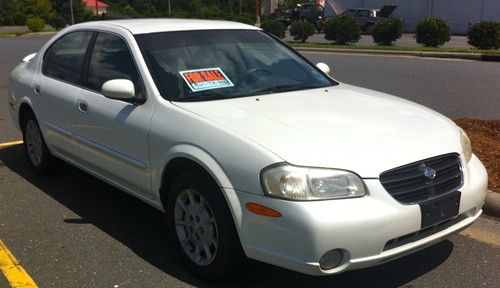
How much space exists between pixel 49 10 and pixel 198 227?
55.4 m

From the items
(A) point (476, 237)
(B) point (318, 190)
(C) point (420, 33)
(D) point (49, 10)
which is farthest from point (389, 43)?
(D) point (49, 10)

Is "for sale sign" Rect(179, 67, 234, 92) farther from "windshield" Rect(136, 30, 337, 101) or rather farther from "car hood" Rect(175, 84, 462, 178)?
"car hood" Rect(175, 84, 462, 178)

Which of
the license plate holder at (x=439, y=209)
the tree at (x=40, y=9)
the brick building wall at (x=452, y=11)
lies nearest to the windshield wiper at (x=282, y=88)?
the license plate holder at (x=439, y=209)

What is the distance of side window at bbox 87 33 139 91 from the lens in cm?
422

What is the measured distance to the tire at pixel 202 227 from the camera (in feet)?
10.8

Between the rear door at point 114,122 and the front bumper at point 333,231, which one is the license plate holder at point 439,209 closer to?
the front bumper at point 333,231

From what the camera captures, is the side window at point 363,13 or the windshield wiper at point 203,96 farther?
the side window at point 363,13

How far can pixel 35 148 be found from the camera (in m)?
5.69

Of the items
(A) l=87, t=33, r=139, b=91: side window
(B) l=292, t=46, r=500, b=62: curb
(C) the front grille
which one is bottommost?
(B) l=292, t=46, r=500, b=62: curb

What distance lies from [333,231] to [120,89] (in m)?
1.85

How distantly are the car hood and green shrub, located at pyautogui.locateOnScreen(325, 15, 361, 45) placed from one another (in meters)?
19.7

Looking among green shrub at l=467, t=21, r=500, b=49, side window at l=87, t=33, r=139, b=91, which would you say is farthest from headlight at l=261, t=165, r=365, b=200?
green shrub at l=467, t=21, r=500, b=49

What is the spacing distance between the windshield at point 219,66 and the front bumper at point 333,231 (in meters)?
1.13

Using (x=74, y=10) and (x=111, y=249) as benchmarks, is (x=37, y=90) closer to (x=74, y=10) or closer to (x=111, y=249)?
(x=111, y=249)
